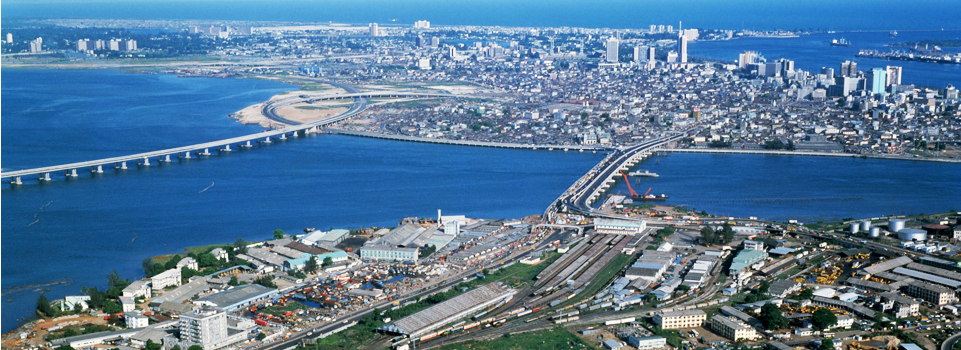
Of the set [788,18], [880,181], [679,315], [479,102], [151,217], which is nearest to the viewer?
[679,315]

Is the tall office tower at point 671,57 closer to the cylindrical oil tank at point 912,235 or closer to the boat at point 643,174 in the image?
the boat at point 643,174

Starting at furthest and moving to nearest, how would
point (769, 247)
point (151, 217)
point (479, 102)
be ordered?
1. point (479, 102)
2. point (151, 217)
3. point (769, 247)

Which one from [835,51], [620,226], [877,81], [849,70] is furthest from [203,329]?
[835,51]

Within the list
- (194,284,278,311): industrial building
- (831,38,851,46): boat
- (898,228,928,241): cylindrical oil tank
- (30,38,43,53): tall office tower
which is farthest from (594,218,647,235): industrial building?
(831,38,851,46): boat

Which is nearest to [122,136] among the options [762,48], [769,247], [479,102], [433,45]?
[479,102]

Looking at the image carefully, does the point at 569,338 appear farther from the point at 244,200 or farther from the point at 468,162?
the point at 468,162

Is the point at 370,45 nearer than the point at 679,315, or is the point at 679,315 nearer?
the point at 679,315

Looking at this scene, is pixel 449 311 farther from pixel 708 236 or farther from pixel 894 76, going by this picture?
pixel 894 76
